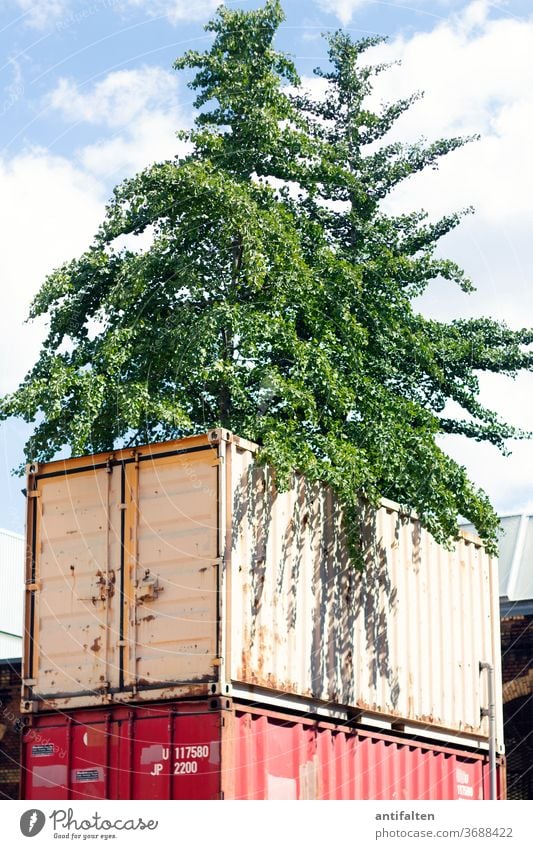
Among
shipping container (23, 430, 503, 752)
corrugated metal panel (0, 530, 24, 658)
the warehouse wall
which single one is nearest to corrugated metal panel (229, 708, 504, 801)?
shipping container (23, 430, 503, 752)

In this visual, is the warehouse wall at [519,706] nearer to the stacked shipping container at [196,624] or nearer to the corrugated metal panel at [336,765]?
the corrugated metal panel at [336,765]

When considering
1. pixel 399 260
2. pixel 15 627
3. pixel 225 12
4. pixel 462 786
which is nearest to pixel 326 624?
pixel 462 786

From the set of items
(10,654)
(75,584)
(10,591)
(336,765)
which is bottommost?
(336,765)

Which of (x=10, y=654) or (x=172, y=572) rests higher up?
(x=10, y=654)

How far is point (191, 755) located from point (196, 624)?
1.28 meters

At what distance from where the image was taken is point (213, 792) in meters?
11.1

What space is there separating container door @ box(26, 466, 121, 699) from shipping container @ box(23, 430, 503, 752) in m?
0.01

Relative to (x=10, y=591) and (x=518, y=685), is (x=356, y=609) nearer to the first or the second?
(x=518, y=685)

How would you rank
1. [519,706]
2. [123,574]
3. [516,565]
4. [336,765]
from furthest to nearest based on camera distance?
[516,565]
[519,706]
[336,765]
[123,574]

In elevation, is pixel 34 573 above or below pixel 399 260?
below

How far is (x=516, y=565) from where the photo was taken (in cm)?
2580

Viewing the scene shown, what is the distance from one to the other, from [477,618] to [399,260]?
240 inches

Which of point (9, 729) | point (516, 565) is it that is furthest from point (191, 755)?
point (9, 729)

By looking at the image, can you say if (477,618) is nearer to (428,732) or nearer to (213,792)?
(428,732)
